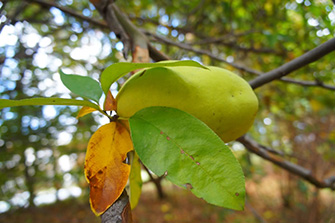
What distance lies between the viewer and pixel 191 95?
487 mm

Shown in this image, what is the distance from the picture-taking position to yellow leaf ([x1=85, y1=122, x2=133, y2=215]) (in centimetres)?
42

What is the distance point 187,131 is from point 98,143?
0.17 m

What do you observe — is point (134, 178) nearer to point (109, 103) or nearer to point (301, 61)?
point (109, 103)

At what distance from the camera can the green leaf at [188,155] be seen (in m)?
0.37

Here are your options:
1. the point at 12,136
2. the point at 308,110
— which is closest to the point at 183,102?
the point at 12,136

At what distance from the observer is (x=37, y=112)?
2324 millimetres

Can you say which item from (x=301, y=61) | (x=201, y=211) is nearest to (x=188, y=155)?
(x=301, y=61)

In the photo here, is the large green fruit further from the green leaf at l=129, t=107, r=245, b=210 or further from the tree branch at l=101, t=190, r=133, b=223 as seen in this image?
the tree branch at l=101, t=190, r=133, b=223

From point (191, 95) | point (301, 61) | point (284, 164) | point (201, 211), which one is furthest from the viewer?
point (201, 211)

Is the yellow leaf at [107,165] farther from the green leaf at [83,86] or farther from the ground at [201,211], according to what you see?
the ground at [201,211]

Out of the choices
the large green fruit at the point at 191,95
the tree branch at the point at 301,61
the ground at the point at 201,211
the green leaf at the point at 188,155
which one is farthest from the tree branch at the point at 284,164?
the ground at the point at 201,211

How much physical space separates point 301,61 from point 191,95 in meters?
0.37

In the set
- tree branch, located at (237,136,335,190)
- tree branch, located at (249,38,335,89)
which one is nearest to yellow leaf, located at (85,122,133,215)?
tree branch, located at (249,38,335,89)

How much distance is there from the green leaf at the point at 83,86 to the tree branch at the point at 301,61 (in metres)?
0.43
